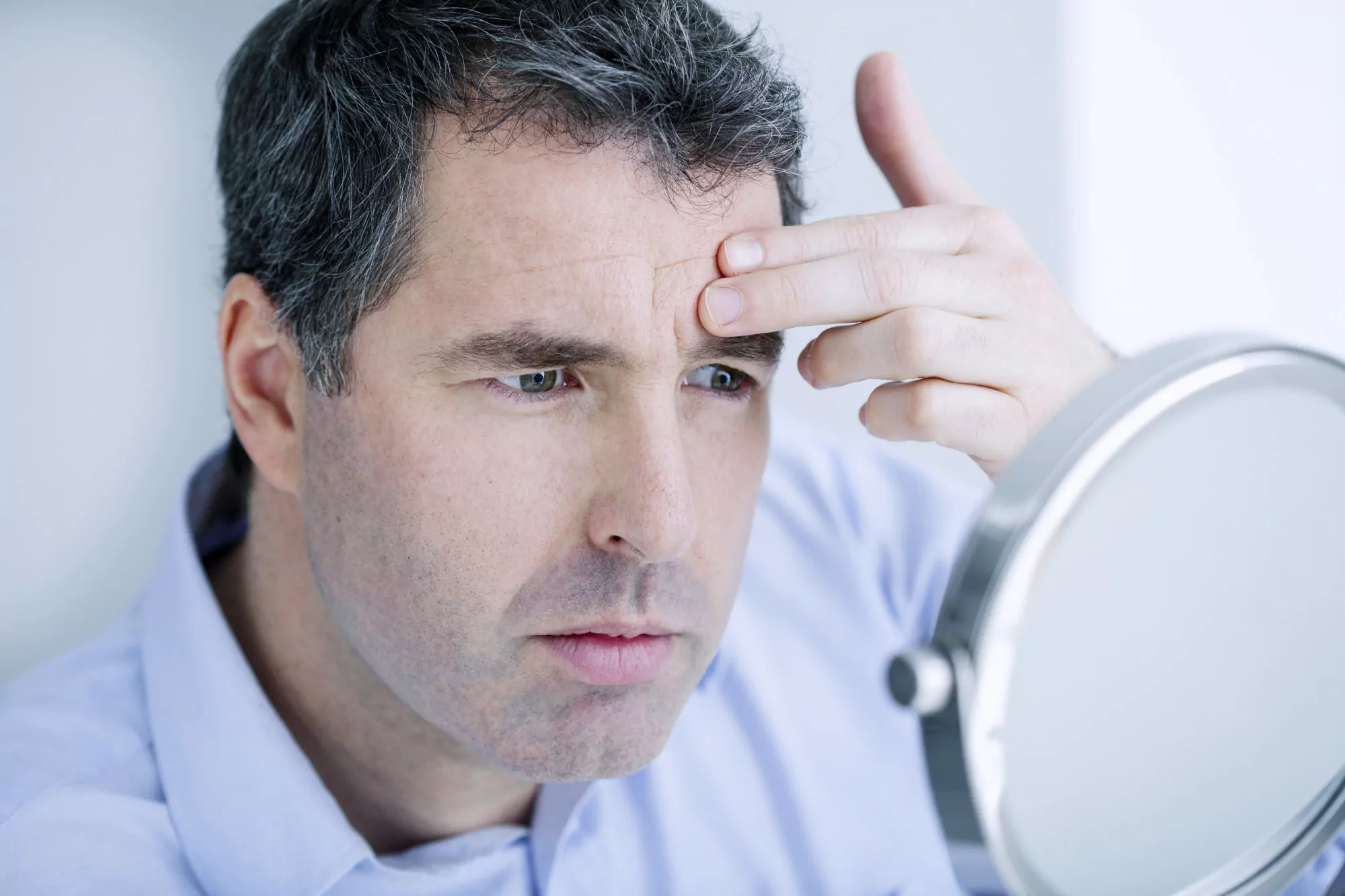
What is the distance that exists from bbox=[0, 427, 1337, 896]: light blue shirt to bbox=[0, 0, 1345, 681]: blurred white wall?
479mm

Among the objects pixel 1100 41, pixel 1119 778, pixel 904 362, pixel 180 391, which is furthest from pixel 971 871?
pixel 1100 41

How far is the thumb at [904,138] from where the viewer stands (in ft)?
4.12

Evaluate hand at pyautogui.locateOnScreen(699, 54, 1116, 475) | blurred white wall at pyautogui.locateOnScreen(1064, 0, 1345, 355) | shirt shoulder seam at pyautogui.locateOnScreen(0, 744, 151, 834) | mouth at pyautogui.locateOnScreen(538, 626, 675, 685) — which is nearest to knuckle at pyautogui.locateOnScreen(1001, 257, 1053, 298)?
hand at pyautogui.locateOnScreen(699, 54, 1116, 475)

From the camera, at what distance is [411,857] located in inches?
48.8

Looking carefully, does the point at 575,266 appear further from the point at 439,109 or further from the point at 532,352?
the point at 439,109

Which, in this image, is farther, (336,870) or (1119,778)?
(336,870)

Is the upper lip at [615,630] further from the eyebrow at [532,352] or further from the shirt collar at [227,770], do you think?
the shirt collar at [227,770]

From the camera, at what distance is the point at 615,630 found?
1.00m

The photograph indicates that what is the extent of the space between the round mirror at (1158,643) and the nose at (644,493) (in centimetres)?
40

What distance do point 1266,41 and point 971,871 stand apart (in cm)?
205

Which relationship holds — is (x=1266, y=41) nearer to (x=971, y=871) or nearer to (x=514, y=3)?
(x=514, y=3)

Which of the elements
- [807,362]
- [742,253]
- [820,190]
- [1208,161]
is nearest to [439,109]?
[742,253]

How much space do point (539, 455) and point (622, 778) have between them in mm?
557

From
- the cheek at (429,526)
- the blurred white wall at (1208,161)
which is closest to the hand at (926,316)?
the cheek at (429,526)
